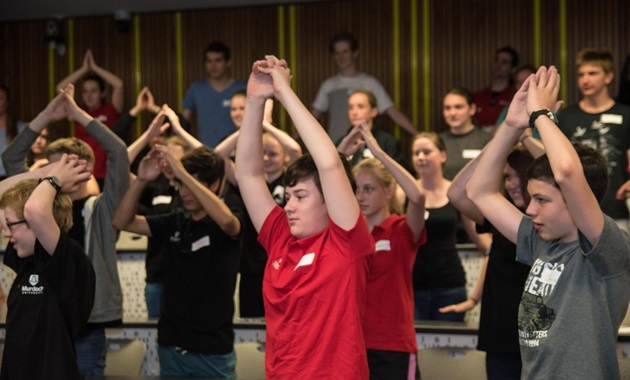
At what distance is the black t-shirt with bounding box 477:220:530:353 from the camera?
3607mm

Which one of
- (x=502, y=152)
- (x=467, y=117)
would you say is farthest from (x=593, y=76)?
(x=502, y=152)

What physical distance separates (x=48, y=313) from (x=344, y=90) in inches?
180

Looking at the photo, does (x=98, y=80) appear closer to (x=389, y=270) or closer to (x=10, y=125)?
(x=10, y=125)

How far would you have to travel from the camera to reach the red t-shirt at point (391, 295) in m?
4.00

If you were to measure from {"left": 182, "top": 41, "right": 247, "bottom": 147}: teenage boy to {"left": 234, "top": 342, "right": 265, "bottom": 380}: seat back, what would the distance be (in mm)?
3266

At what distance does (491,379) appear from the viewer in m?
3.68

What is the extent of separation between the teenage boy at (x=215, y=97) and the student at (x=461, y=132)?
1957 mm

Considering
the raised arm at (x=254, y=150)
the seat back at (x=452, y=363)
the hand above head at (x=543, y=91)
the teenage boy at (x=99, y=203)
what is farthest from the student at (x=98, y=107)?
the hand above head at (x=543, y=91)

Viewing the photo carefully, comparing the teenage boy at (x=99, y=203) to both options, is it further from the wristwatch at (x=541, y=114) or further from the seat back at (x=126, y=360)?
the wristwatch at (x=541, y=114)

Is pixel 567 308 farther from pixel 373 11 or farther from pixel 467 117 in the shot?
pixel 373 11

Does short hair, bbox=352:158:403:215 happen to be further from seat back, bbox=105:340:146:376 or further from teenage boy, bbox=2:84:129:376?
seat back, bbox=105:340:146:376

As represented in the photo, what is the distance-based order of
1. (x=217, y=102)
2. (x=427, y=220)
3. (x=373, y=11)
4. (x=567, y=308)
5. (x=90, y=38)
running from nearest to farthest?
(x=567, y=308) < (x=427, y=220) < (x=217, y=102) < (x=373, y=11) < (x=90, y=38)

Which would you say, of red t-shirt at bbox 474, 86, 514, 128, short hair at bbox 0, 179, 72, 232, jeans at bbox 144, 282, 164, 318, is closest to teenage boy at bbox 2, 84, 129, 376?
short hair at bbox 0, 179, 72, 232

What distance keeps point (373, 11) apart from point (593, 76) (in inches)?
127
